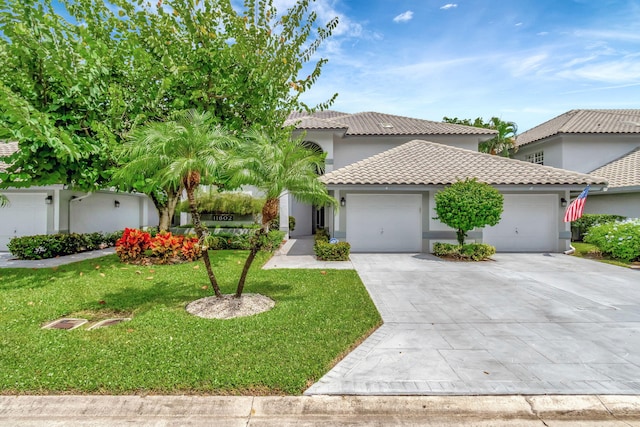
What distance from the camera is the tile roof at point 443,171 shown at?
1342 centimetres

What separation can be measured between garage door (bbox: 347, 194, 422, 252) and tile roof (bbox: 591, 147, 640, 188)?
1251 cm

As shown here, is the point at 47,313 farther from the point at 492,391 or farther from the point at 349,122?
the point at 349,122

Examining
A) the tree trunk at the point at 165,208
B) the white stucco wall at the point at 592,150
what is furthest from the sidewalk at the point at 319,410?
the white stucco wall at the point at 592,150

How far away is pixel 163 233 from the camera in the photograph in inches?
478

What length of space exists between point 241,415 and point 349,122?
71.1 ft

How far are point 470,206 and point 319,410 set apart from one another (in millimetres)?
10212

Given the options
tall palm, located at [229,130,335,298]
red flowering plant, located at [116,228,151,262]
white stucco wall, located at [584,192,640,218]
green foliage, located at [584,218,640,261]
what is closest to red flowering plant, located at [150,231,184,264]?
red flowering plant, located at [116,228,151,262]

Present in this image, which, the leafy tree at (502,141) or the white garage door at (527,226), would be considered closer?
the white garage door at (527,226)

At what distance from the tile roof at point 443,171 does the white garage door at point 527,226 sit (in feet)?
3.65

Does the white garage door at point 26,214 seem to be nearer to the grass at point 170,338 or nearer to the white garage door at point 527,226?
the grass at point 170,338

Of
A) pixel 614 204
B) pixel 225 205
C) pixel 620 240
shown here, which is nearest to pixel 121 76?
pixel 225 205

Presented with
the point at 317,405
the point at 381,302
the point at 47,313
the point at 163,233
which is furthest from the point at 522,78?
the point at 47,313

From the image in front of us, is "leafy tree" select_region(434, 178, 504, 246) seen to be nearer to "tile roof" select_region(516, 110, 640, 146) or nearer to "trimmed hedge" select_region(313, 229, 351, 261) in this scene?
"trimmed hedge" select_region(313, 229, 351, 261)

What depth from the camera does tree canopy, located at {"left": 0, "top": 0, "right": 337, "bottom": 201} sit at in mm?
8258
